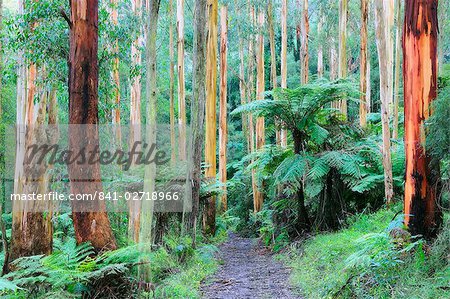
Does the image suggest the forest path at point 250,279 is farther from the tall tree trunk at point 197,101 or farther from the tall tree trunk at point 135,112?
the tall tree trunk at point 135,112

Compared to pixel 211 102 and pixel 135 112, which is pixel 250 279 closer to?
pixel 211 102

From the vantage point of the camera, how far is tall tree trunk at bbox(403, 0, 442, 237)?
497 centimetres

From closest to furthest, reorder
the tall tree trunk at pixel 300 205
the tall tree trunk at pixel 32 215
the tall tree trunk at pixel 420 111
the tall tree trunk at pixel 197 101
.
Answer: the tall tree trunk at pixel 420 111 → the tall tree trunk at pixel 32 215 → the tall tree trunk at pixel 197 101 → the tall tree trunk at pixel 300 205

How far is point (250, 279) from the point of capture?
661cm

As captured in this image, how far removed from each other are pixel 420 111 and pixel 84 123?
4156 mm

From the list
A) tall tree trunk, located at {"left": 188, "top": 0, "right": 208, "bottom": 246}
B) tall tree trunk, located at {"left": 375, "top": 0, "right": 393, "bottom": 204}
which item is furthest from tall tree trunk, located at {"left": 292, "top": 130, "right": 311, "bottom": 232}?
tall tree trunk, located at {"left": 188, "top": 0, "right": 208, "bottom": 246}

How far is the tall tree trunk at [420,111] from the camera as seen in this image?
4.97m

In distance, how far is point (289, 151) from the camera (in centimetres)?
924

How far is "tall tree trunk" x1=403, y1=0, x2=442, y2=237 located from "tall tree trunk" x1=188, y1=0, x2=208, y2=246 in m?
3.92

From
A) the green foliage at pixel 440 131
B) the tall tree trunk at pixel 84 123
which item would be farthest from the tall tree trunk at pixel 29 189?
the green foliage at pixel 440 131

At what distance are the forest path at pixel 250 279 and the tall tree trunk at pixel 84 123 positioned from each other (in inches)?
63.5

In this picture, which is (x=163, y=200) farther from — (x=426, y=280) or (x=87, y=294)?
(x=426, y=280)

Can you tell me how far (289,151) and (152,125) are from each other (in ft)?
14.7

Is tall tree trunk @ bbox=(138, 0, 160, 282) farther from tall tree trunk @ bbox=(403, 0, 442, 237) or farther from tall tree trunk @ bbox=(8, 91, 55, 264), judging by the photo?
tall tree trunk @ bbox=(403, 0, 442, 237)
